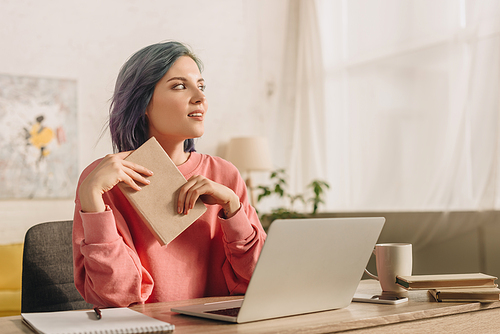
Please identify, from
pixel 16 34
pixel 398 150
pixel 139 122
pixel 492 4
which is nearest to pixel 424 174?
pixel 398 150

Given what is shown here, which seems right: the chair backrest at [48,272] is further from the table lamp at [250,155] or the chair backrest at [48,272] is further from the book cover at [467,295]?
the table lamp at [250,155]

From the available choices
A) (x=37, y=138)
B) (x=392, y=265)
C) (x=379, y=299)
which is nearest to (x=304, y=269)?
(x=379, y=299)

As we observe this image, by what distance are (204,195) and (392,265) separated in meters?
0.43

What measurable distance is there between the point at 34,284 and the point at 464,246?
98.3 inches

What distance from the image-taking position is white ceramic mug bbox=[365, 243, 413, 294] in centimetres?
104

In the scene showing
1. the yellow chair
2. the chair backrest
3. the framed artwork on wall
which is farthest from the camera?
the framed artwork on wall

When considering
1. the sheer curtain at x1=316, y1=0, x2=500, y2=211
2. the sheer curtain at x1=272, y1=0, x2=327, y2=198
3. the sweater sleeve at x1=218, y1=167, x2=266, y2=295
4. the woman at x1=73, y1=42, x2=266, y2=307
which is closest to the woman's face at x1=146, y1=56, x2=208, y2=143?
the woman at x1=73, y1=42, x2=266, y2=307

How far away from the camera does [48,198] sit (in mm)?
3623

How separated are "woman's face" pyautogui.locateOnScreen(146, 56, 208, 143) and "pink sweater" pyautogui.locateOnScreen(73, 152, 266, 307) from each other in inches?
4.9

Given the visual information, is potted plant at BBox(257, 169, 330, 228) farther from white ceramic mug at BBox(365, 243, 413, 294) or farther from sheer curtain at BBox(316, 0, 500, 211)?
white ceramic mug at BBox(365, 243, 413, 294)

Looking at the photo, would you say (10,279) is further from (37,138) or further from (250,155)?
(250,155)

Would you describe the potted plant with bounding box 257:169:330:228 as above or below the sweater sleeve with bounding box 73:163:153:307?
below

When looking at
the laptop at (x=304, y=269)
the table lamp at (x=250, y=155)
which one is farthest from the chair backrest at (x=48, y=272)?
the table lamp at (x=250, y=155)

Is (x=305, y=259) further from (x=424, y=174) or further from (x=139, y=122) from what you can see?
(x=424, y=174)
